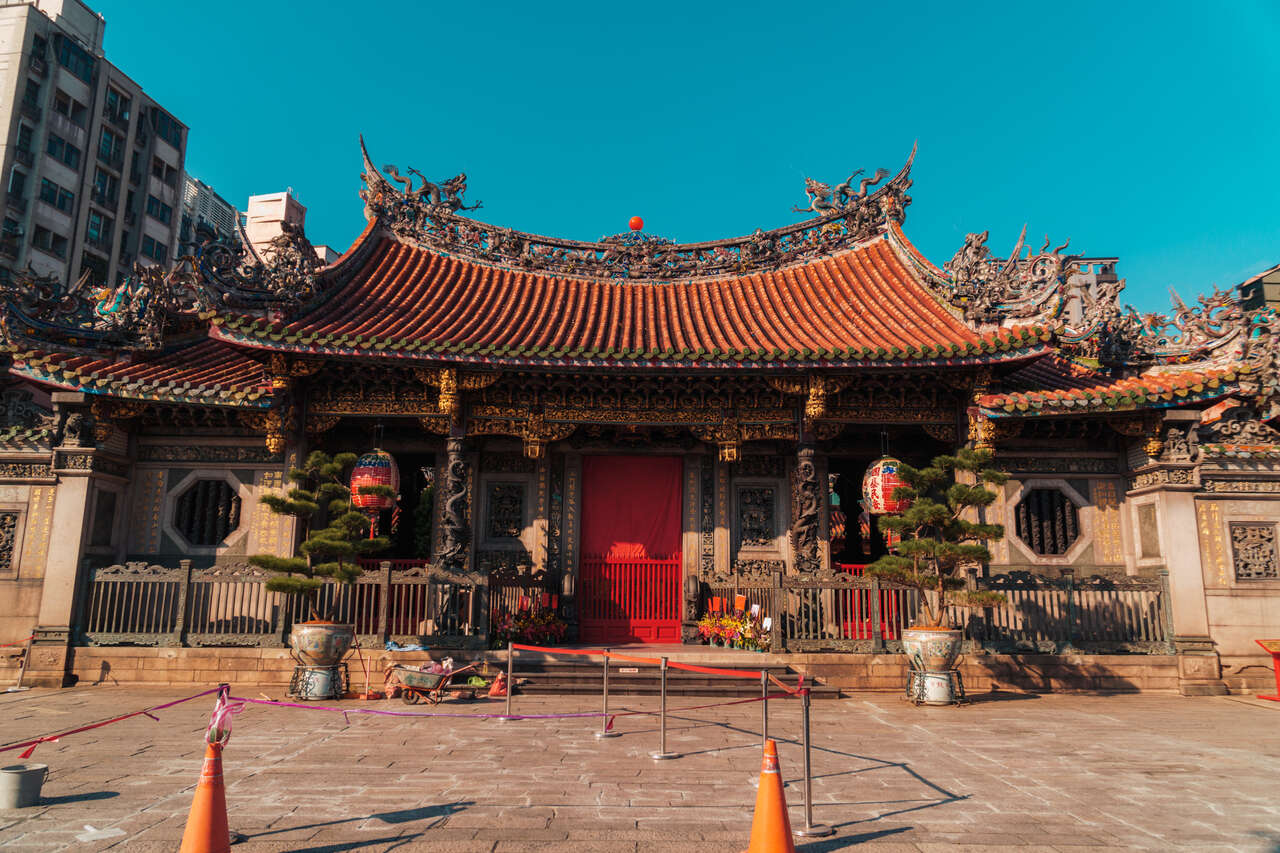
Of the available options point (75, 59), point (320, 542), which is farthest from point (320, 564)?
point (75, 59)

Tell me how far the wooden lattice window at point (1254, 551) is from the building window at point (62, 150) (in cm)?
4516

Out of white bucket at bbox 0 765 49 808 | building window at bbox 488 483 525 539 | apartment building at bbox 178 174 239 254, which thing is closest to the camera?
white bucket at bbox 0 765 49 808

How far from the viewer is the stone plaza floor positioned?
4.57 m

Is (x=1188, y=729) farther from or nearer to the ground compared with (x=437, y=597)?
nearer to the ground

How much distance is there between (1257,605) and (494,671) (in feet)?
34.8

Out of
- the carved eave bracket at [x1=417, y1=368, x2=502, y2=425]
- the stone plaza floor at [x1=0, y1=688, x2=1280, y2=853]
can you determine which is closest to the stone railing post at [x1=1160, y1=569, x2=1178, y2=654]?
the stone plaza floor at [x1=0, y1=688, x2=1280, y2=853]

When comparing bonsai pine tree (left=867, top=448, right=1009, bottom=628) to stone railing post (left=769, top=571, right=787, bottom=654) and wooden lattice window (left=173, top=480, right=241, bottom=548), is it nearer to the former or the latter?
stone railing post (left=769, top=571, right=787, bottom=654)

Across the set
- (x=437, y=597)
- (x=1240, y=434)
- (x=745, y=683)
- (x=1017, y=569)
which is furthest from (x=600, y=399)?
(x=1240, y=434)

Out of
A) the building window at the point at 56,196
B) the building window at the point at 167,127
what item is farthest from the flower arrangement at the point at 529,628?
the building window at the point at 167,127

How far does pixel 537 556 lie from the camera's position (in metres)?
13.0

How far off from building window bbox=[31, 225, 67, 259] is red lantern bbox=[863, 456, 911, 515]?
39326mm

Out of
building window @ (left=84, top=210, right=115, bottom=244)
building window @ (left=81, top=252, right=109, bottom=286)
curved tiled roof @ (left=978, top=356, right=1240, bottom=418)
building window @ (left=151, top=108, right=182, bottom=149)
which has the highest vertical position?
building window @ (left=151, top=108, right=182, bottom=149)

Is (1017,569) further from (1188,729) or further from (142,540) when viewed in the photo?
(142,540)

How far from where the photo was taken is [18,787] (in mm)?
4938
